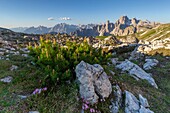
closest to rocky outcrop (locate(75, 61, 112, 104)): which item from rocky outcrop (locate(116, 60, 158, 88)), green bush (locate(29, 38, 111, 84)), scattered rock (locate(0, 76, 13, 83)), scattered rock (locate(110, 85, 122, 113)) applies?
scattered rock (locate(110, 85, 122, 113))

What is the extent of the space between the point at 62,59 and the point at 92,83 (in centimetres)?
243

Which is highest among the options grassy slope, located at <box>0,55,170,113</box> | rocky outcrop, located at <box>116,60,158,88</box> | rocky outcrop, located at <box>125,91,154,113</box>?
grassy slope, located at <box>0,55,170,113</box>

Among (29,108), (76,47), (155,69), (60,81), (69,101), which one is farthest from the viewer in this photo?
Result: (155,69)

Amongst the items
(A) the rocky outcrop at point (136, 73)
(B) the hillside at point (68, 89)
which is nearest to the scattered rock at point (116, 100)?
(B) the hillside at point (68, 89)

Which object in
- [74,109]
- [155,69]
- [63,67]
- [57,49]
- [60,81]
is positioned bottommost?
[155,69]

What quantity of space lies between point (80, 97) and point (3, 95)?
4.49 meters

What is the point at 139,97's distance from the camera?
1208cm

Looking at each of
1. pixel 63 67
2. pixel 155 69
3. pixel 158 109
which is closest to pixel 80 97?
pixel 63 67

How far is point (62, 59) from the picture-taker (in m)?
10.6

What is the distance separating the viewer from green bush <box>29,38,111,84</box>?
1013cm

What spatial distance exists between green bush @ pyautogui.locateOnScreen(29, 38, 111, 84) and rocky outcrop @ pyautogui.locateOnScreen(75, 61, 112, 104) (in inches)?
29.4

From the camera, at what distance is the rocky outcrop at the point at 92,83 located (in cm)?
952

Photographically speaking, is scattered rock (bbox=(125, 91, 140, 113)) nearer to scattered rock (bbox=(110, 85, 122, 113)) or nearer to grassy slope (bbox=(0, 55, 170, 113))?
scattered rock (bbox=(110, 85, 122, 113))

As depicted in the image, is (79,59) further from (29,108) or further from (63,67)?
(29,108)
